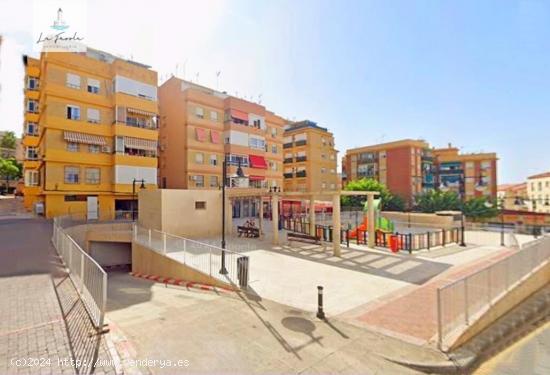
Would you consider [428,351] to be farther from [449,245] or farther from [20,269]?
[449,245]

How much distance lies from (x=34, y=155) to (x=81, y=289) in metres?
36.9

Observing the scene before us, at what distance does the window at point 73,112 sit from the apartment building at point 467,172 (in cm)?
6305

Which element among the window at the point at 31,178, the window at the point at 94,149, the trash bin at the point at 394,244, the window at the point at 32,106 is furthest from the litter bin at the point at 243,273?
the window at the point at 32,106

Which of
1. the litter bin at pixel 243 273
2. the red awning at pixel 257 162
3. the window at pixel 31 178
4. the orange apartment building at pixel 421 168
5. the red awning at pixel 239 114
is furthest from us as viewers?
the orange apartment building at pixel 421 168

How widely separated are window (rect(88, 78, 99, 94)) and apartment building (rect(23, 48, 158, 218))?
0.15 ft

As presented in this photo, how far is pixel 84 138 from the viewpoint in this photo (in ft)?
91.0

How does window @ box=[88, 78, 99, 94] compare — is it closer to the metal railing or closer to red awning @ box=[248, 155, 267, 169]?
red awning @ box=[248, 155, 267, 169]

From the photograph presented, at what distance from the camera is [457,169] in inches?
2386

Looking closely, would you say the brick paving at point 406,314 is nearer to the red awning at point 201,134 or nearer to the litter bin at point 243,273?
the litter bin at point 243,273

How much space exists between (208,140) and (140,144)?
794 cm

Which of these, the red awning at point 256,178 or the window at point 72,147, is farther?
the red awning at point 256,178

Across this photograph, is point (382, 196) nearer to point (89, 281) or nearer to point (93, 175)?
point (93, 175)

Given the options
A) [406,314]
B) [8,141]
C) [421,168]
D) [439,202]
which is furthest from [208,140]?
[8,141]

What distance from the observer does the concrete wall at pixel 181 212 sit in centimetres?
1933
